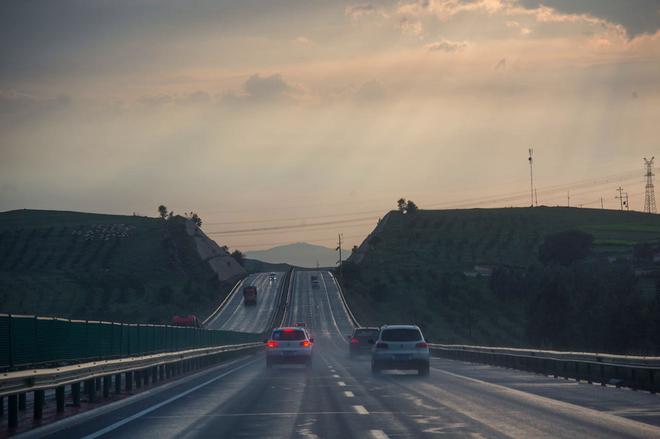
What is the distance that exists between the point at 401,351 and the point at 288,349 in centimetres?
759

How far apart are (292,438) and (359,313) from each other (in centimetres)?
11837

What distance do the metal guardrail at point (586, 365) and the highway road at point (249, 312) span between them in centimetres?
7544

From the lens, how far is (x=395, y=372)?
121ft

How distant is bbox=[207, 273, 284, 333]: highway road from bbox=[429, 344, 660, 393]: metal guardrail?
2970 inches

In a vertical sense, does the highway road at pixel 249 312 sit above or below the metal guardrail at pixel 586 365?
above

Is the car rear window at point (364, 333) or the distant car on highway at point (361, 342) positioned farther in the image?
the car rear window at point (364, 333)

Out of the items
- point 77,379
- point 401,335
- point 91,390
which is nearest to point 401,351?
point 401,335

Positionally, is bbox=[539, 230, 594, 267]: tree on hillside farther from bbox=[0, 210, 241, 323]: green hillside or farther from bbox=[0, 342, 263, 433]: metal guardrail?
bbox=[0, 342, 263, 433]: metal guardrail

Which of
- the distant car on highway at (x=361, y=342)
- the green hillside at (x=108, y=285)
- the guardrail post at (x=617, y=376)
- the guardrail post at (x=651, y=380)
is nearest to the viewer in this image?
the guardrail post at (x=651, y=380)

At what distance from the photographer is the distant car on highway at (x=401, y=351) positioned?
32.8 meters

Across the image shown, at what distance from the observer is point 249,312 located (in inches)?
5221

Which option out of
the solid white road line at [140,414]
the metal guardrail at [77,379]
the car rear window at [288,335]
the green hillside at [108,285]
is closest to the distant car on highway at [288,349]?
the car rear window at [288,335]

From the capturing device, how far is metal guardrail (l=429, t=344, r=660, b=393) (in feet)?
80.1

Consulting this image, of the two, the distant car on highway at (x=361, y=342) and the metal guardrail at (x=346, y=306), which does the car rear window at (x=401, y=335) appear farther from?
the metal guardrail at (x=346, y=306)
